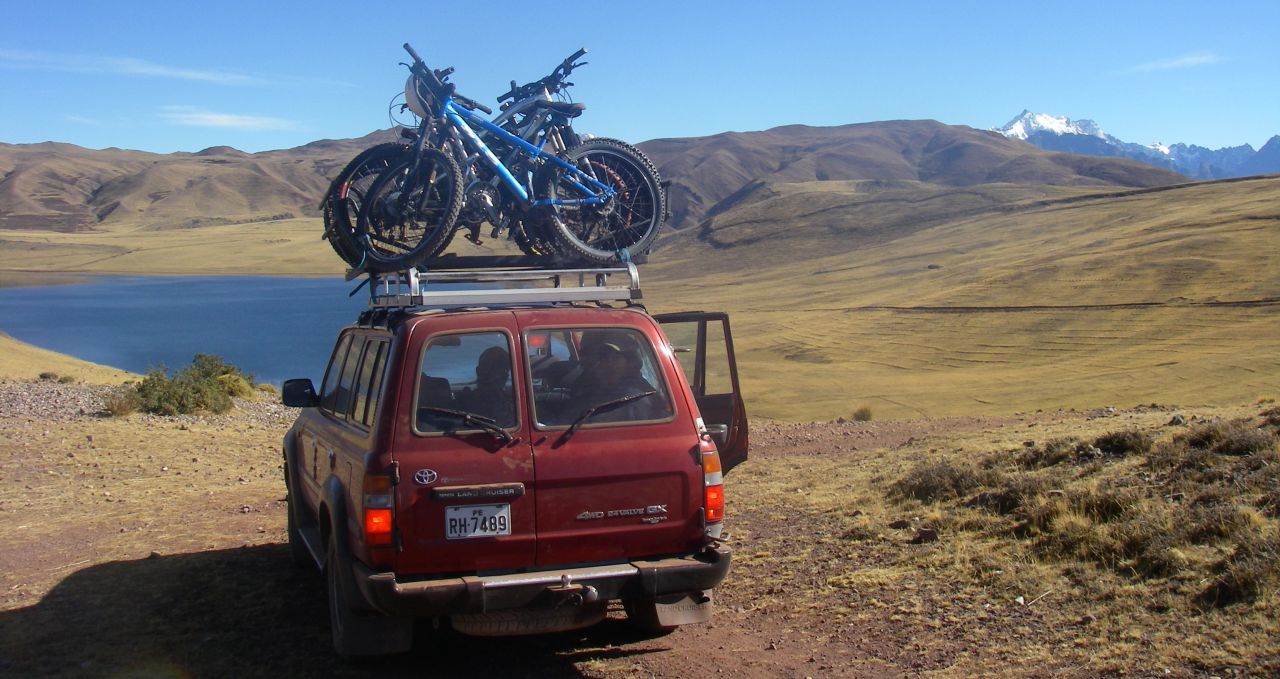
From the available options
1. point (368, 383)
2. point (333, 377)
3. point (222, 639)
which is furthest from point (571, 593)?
point (333, 377)

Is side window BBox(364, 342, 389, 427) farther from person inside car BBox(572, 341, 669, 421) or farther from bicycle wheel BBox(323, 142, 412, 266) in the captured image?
bicycle wheel BBox(323, 142, 412, 266)

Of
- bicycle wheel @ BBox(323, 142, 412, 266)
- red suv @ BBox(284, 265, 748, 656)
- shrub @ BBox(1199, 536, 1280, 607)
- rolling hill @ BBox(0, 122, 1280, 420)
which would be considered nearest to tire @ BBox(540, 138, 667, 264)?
bicycle wheel @ BBox(323, 142, 412, 266)

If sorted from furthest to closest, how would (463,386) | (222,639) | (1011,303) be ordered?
(1011,303)
(222,639)
(463,386)

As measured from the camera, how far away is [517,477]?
477 cm

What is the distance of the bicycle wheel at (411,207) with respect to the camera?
7402 millimetres

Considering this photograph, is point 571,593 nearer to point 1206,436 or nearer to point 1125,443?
point 1206,436

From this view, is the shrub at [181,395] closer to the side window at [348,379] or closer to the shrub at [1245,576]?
the side window at [348,379]

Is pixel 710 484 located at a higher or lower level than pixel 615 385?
lower

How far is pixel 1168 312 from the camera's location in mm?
46781

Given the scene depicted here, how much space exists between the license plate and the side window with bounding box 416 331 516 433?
338mm

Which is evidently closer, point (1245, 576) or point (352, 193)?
point (1245, 576)

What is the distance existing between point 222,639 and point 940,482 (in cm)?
542

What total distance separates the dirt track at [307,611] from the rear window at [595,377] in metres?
1.24

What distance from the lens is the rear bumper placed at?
4586mm
